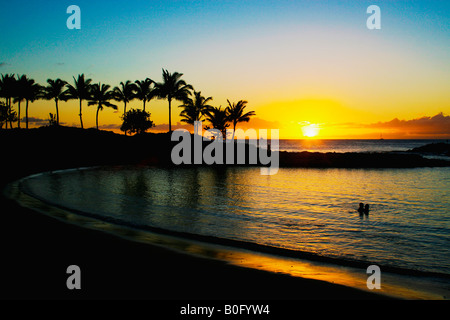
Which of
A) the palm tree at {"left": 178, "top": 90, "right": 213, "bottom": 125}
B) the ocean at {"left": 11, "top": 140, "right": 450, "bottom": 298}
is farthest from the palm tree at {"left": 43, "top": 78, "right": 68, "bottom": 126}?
the ocean at {"left": 11, "top": 140, "right": 450, "bottom": 298}

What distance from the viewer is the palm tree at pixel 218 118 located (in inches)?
2479

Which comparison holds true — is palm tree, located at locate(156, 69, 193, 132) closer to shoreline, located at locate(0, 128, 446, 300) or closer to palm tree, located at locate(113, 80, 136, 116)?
palm tree, located at locate(113, 80, 136, 116)

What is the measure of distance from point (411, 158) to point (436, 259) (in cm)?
5319

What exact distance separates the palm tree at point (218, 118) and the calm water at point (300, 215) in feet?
126

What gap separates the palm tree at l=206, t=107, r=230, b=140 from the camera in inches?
2479

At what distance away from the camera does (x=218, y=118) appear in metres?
63.2

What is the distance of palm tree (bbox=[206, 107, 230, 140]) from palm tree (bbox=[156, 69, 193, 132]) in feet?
21.1

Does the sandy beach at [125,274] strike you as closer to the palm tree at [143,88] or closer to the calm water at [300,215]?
the calm water at [300,215]

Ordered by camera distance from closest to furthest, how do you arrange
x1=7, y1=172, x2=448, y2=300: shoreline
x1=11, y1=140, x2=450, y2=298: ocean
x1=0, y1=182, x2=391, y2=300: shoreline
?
x1=0, y1=182, x2=391, y2=300: shoreline → x1=7, y1=172, x2=448, y2=300: shoreline → x1=11, y1=140, x2=450, y2=298: ocean

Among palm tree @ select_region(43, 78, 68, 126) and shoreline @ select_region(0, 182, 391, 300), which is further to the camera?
palm tree @ select_region(43, 78, 68, 126)

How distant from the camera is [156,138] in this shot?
6338 cm

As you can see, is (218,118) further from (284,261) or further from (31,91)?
(284,261)

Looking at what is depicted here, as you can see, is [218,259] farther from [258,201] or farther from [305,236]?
[258,201]

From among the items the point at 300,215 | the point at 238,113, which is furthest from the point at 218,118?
the point at 300,215
